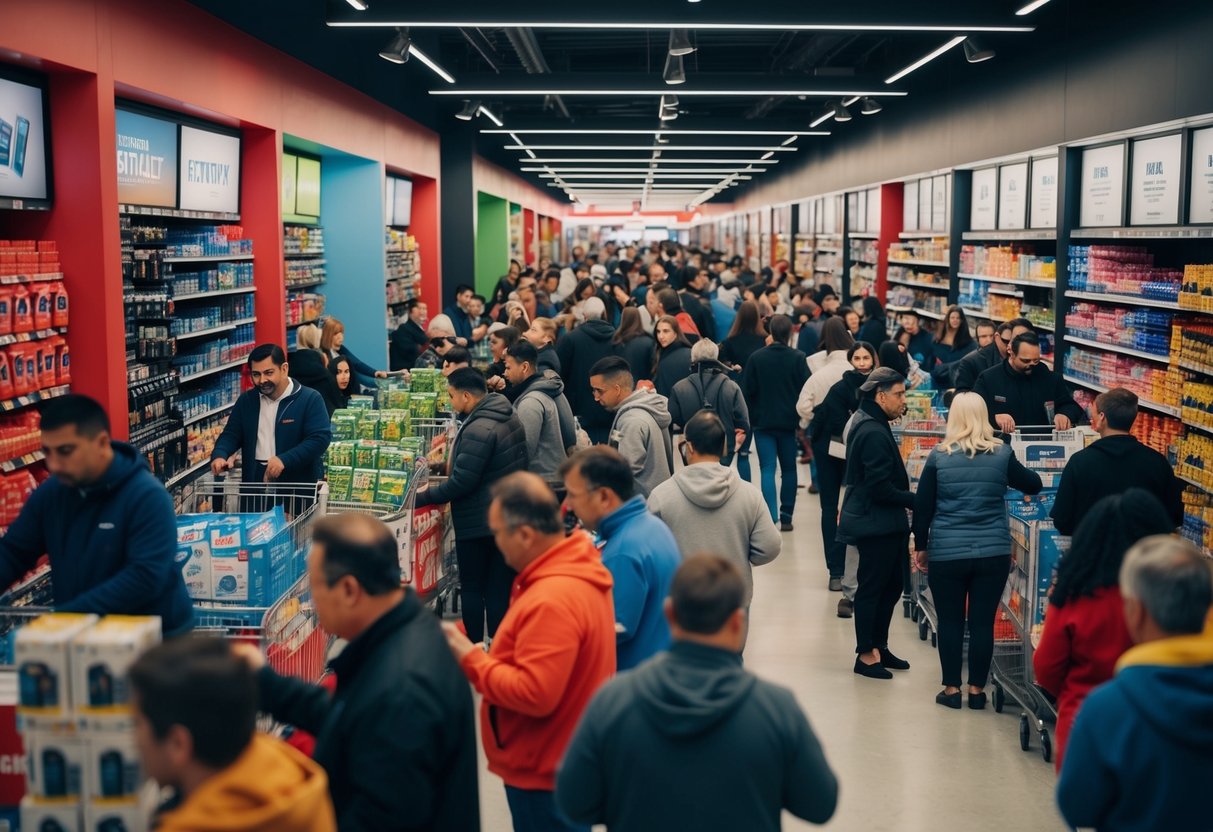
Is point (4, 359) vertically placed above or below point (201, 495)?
above

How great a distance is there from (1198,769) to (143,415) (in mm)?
6075

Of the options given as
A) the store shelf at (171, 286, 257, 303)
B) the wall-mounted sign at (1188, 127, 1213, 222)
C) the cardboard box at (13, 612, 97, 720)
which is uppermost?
the wall-mounted sign at (1188, 127, 1213, 222)

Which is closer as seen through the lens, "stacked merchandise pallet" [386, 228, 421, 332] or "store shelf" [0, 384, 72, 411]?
"store shelf" [0, 384, 72, 411]

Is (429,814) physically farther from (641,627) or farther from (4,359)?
(4,359)

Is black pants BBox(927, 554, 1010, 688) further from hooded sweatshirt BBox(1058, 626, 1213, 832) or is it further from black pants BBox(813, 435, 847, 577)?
hooded sweatshirt BBox(1058, 626, 1213, 832)

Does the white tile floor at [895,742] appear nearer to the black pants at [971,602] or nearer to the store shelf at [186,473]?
the black pants at [971,602]

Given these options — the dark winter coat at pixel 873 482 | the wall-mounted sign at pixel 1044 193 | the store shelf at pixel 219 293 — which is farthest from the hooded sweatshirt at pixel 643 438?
the wall-mounted sign at pixel 1044 193

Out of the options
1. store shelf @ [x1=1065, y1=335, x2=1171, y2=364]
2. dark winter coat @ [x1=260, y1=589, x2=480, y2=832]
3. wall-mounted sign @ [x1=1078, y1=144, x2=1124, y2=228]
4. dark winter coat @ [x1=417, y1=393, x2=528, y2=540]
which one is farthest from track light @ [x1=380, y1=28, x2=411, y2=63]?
dark winter coat @ [x1=260, y1=589, x2=480, y2=832]

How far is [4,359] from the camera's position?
577 centimetres

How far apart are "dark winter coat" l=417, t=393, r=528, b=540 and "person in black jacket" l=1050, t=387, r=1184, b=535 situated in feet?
8.36

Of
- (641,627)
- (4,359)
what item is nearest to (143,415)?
(4,359)

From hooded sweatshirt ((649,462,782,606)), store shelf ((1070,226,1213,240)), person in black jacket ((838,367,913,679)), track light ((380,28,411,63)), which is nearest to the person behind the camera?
hooded sweatshirt ((649,462,782,606))

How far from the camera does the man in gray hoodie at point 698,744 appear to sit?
252cm

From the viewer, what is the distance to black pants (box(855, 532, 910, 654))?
6.37 metres
